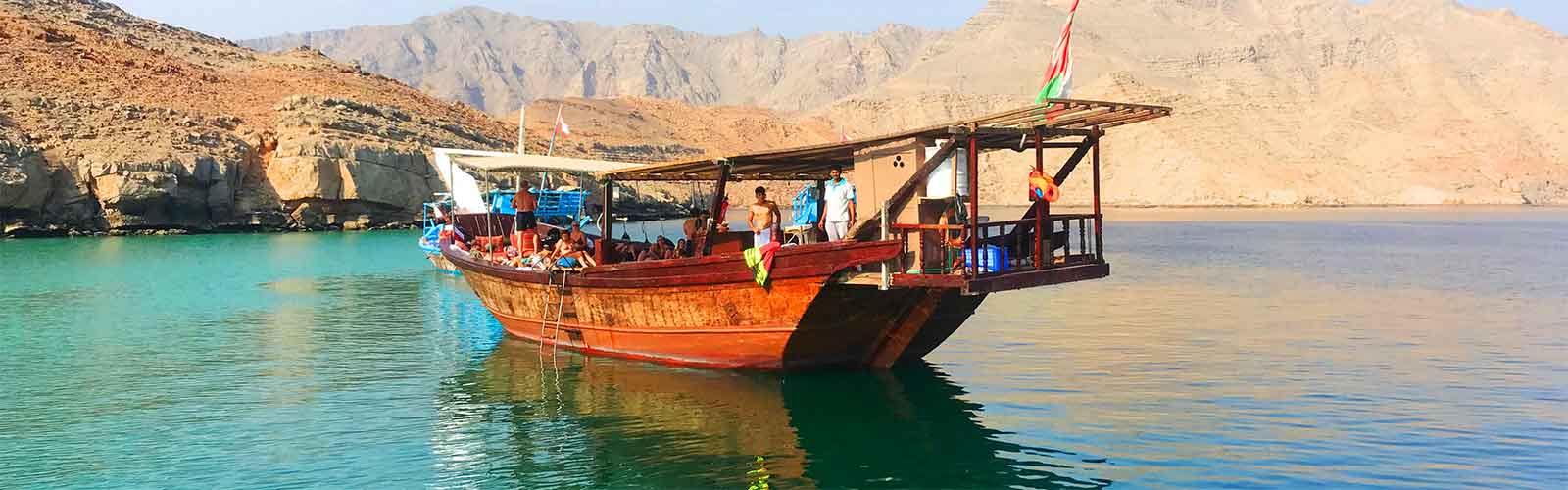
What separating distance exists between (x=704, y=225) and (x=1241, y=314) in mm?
12785

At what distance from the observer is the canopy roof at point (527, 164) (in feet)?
73.7

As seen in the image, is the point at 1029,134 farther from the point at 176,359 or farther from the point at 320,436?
the point at 176,359

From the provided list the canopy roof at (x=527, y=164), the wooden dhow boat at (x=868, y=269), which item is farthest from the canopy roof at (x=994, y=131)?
the canopy roof at (x=527, y=164)

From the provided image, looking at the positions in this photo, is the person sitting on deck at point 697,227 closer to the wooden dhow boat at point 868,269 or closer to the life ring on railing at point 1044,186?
the wooden dhow boat at point 868,269

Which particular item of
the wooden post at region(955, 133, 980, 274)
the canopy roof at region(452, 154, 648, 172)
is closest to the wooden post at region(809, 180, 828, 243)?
the wooden post at region(955, 133, 980, 274)

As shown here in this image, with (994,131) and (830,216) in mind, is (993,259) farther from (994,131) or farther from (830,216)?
(830,216)

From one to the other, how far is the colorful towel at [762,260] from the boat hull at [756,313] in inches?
4.3

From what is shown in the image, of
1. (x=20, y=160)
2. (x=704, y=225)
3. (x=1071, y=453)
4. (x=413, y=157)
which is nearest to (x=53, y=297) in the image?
(x=704, y=225)

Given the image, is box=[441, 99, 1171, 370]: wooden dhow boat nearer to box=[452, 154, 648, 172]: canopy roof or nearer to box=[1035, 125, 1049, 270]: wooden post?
box=[1035, 125, 1049, 270]: wooden post

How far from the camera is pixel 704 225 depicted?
60.5 ft

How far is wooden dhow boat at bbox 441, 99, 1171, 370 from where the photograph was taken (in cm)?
1352

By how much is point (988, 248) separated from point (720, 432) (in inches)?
146

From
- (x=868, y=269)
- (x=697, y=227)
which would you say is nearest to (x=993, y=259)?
(x=868, y=269)

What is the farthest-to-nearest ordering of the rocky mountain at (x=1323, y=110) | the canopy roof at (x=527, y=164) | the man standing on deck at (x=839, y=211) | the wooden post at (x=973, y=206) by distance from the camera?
the rocky mountain at (x=1323, y=110), the canopy roof at (x=527, y=164), the man standing on deck at (x=839, y=211), the wooden post at (x=973, y=206)
